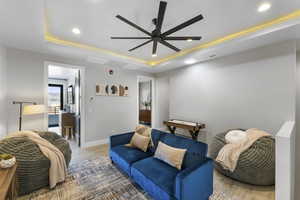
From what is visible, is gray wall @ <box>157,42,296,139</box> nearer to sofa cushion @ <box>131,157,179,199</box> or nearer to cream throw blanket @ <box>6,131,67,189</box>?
sofa cushion @ <box>131,157,179,199</box>

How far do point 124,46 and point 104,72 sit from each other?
1370 mm

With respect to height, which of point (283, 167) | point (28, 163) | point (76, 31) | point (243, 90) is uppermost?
point (76, 31)

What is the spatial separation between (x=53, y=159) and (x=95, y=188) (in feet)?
2.72

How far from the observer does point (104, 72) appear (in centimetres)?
437

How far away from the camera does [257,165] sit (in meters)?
2.15

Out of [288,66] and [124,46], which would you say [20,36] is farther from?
[288,66]

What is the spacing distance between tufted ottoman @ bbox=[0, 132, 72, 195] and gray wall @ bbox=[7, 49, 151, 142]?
5.07ft

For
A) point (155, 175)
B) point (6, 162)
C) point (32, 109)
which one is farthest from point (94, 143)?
point (155, 175)

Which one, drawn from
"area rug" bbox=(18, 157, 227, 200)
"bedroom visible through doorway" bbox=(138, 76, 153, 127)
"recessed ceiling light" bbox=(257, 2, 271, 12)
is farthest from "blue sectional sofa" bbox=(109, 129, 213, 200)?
"bedroom visible through doorway" bbox=(138, 76, 153, 127)

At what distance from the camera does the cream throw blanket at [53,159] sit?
206 cm

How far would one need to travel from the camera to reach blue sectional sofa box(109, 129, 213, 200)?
146 cm

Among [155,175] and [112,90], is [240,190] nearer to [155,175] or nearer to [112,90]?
[155,175]

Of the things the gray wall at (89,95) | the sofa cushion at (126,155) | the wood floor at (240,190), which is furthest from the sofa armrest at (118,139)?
the wood floor at (240,190)

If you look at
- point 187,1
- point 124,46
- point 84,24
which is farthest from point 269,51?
point 84,24
